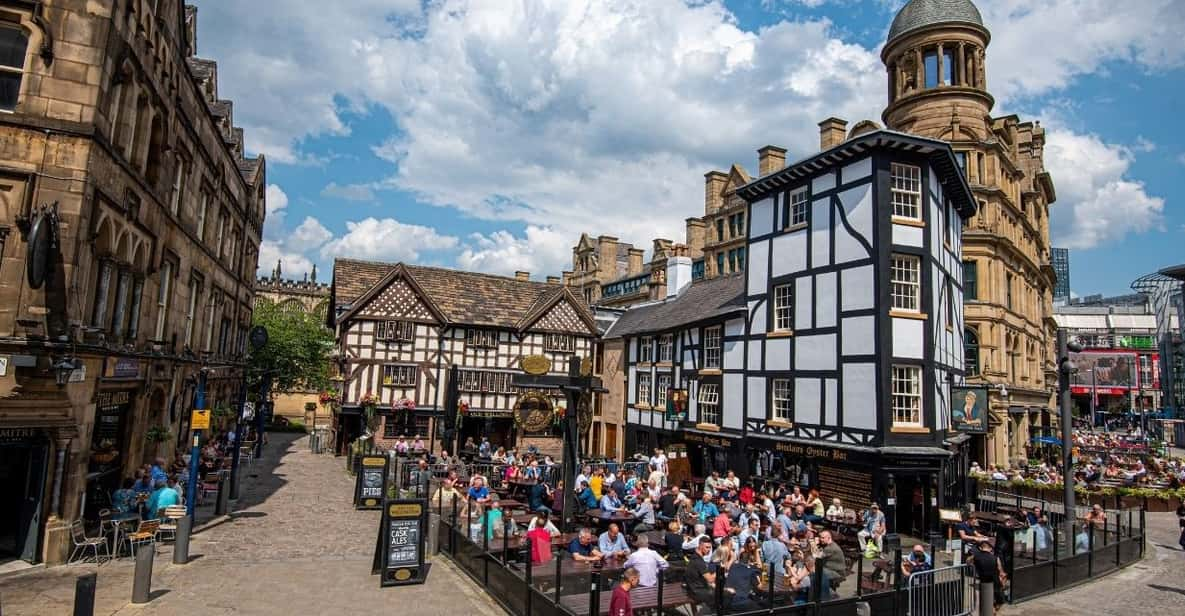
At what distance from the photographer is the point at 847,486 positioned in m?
20.7

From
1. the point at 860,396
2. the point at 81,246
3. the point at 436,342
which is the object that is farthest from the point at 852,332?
the point at 436,342

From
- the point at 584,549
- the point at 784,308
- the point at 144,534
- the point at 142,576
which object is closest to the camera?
the point at 142,576

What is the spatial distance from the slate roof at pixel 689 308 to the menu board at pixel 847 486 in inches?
291

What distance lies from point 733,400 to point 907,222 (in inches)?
378

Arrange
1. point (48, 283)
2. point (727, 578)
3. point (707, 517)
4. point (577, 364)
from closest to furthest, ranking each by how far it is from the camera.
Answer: point (727, 578)
point (48, 283)
point (577, 364)
point (707, 517)

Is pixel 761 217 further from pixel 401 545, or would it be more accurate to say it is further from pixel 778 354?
pixel 401 545

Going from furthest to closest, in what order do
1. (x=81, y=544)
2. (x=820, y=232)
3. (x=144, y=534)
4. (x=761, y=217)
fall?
(x=761, y=217)
(x=820, y=232)
(x=144, y=534)
(x=81, y=544)

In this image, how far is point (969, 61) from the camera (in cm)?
3506

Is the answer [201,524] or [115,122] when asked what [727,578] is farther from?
[115,122]

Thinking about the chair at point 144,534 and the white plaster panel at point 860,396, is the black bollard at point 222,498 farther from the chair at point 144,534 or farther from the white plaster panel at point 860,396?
the white plaster panel at point 860,396

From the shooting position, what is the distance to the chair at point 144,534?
13336 mm

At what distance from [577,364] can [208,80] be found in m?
20.5

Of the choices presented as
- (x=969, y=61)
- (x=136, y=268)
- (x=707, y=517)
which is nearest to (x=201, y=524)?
(x=136, y=268)

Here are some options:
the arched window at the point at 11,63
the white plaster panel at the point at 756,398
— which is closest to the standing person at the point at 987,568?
the white plaster panel at the point at 756,398
